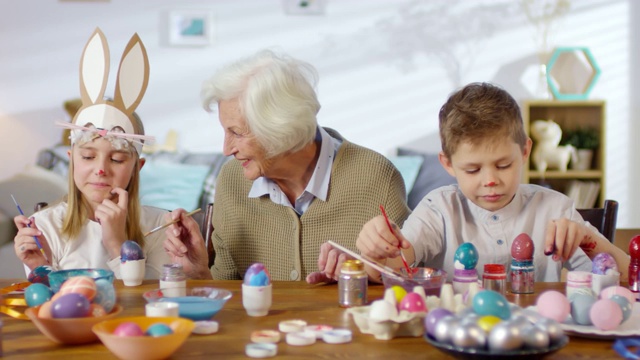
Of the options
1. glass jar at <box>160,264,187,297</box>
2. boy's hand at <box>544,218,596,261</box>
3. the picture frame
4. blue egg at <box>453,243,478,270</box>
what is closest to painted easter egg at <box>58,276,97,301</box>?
glass jar at <box>160,264,187,297</box>

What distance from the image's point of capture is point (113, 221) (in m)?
2.01

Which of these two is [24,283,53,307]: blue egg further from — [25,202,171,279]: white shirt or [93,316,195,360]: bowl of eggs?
[25,202,171,279]: white shirt

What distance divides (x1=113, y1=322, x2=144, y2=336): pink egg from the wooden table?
0.06 m

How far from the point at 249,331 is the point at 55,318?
1.00 feet

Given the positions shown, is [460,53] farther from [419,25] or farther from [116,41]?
[116,41]

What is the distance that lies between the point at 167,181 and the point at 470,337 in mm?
3233

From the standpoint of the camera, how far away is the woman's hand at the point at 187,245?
6.28 ft

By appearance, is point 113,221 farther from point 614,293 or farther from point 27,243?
point 614,293

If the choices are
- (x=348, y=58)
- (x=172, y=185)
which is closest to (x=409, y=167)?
(x=348, y=58)

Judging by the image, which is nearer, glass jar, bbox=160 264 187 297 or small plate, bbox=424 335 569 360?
small plate, bbox=424 335 569 360

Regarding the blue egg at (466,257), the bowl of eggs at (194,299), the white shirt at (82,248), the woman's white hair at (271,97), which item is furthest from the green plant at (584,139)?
the bowl of eggs at (194,299)

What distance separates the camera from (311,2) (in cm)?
479

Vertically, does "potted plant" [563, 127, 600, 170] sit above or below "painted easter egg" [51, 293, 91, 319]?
above

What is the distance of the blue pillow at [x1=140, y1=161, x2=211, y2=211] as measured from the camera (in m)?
4.00
